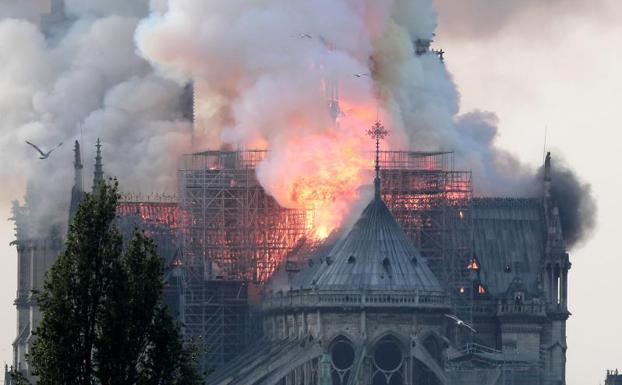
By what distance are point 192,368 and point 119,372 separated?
2.61m

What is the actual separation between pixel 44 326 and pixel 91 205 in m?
4.48

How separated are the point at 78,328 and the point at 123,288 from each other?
2095 mm

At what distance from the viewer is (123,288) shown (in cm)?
12106

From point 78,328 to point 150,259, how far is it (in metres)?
3.42

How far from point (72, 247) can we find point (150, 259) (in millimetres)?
2710

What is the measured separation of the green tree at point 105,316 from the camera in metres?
120

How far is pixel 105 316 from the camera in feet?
396

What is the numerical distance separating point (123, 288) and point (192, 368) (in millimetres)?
3699

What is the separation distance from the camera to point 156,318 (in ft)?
397

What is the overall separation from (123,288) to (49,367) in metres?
3.76

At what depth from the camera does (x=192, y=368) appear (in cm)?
12169

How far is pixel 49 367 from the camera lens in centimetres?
12012

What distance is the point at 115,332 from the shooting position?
121 m

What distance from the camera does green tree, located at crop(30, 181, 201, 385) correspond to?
4739 inches
